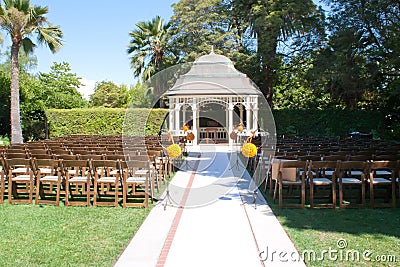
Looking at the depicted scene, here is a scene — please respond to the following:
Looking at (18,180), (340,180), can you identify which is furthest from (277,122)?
(18,180)

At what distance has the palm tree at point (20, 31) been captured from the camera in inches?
728

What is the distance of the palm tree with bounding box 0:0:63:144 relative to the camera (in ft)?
60.7

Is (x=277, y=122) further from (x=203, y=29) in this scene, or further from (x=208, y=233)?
(x=208, y=233)

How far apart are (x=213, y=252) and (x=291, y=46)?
23982 mm

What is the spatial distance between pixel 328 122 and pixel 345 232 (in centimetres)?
1951

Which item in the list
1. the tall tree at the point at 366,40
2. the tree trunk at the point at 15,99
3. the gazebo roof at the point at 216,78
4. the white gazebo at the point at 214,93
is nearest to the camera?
the tall tree at the point at 366,40

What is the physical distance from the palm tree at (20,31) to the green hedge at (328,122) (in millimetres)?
14441

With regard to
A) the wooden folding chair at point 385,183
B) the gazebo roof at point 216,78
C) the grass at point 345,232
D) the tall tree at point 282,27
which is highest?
the tall tree at point 282,27

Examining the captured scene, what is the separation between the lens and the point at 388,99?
24203 mm

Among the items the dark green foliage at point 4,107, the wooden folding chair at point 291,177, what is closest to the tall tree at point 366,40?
the wooden folding chair at point 291,177

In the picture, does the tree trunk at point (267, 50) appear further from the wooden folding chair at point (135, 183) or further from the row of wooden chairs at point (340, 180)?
the wooden folding chair at point (135, 183)

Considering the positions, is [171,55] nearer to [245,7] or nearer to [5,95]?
[245,7]

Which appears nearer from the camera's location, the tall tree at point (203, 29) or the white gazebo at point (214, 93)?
the white gazebo at point (214, 93)

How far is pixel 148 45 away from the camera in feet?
107
